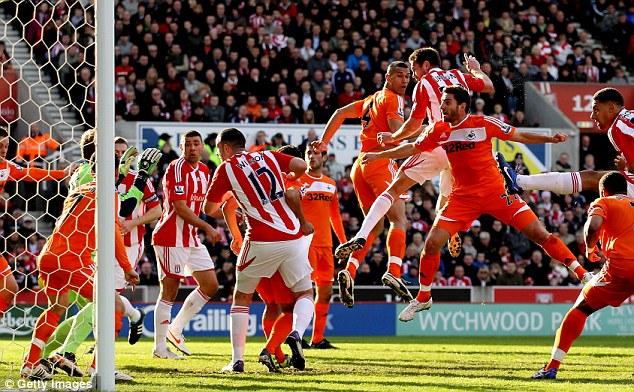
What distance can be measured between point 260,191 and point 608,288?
3.10 metres

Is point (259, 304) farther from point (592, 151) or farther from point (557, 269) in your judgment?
point (592, 151)

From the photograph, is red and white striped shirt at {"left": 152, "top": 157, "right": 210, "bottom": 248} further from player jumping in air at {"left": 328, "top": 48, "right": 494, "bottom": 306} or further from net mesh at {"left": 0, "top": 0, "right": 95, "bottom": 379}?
player jumping in air at {"left": 328, "top": 48, "right": 494, "bottom": 306}

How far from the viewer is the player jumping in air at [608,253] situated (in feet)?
31.0

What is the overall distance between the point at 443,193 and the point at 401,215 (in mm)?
540

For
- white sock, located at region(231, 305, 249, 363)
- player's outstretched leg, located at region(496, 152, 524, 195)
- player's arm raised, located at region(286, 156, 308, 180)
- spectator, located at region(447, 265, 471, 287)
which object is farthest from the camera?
spectator, located at region(447, 265, 471, 287)

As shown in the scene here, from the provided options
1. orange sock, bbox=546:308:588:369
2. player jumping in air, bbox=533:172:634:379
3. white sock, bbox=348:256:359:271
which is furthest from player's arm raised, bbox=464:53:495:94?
orange sock, bbox=546:308:588:369

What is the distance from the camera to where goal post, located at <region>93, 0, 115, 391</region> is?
26.3 feet

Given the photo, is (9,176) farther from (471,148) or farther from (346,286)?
(471,148)

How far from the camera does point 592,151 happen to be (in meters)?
26.8

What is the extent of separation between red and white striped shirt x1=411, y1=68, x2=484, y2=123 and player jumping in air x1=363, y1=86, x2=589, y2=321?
67cm

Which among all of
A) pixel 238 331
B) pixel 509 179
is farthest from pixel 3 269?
pixel 509 179

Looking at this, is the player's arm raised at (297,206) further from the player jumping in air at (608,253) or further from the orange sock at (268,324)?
the player jumping in air at (608,253)

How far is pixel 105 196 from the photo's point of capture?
8117 millimetres

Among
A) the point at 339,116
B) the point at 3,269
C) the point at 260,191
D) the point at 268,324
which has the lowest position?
the point at 268,324
